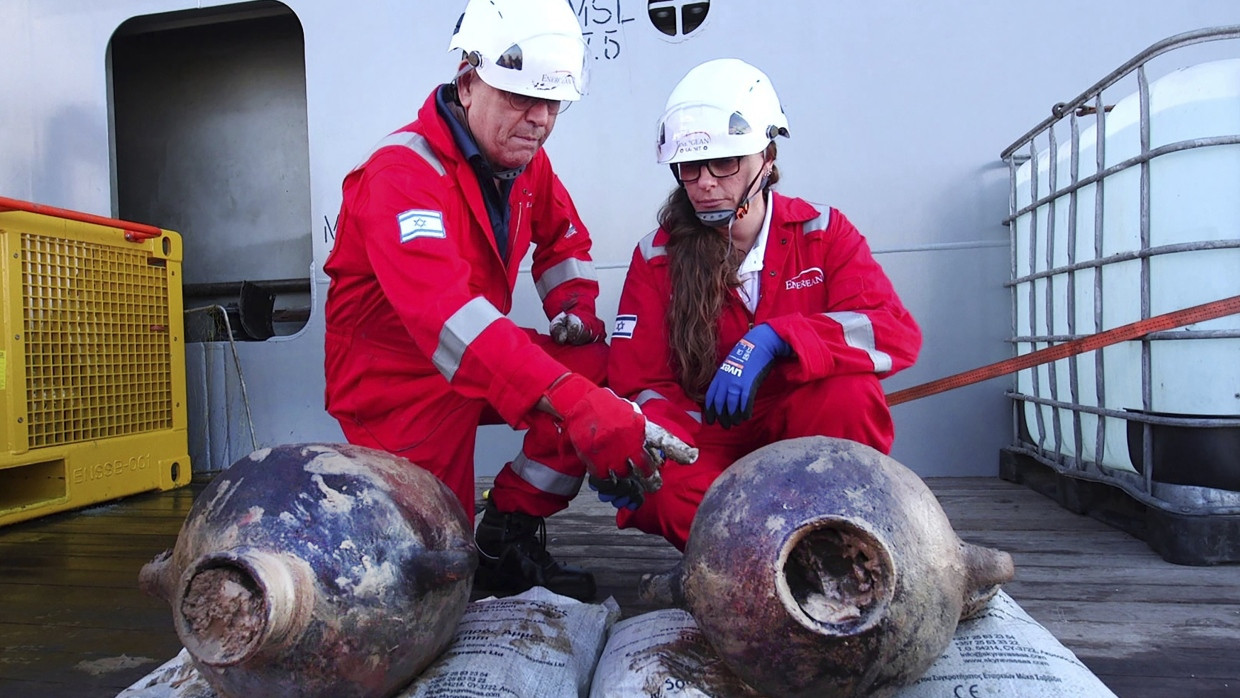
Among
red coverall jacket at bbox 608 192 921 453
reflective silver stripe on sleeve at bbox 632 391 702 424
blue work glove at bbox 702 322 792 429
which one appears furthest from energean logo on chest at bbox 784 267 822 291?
reflective silver stripe on sleeve at bbox 632 391 702 424

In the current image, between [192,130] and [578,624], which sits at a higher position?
[192,130]

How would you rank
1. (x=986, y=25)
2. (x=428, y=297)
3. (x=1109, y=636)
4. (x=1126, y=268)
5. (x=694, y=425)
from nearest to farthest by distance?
(x=428, y=297), (x=1109, y=636), (x=694, y=425), (x=1126, y=268), (x=986, y=25)

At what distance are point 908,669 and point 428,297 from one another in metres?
1.12

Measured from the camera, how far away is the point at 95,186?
4.38 metres

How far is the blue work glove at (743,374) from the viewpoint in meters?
1.91

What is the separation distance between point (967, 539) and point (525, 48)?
6.47ft

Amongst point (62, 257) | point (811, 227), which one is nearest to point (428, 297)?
point (811, 227)

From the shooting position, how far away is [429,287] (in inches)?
69.1

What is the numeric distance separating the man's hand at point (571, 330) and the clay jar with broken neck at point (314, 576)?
35.2 inches

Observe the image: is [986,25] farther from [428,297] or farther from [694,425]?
[428,297]

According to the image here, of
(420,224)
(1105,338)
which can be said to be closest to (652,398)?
(420,224)

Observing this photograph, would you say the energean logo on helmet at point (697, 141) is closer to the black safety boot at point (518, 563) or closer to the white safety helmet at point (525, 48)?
the white safety helmet at point (525, 48)

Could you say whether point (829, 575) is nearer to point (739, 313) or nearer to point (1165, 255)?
point (739, 313)

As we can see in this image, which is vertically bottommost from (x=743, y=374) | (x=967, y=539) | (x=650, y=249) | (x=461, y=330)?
(x=967, y=539)
